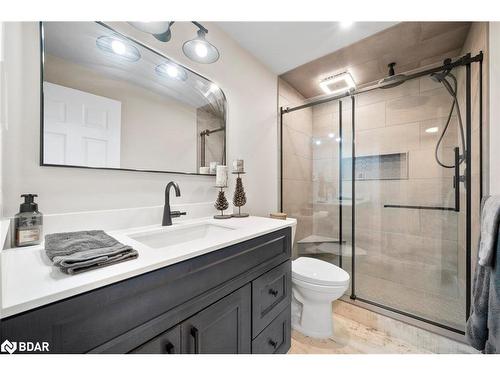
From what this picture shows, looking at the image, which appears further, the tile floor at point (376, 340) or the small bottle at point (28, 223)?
the tile floor at point (376, 340)

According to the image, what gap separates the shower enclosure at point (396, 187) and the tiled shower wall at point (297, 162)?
12 millimetres

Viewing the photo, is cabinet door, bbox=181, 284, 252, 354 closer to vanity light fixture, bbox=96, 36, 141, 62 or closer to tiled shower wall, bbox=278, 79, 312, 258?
vanity light fixture, bbox=96, 36, 141, 62

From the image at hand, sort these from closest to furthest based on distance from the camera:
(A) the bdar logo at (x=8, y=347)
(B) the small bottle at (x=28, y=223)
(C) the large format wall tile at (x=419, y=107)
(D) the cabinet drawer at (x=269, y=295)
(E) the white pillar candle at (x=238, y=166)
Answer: (A) the bdar logo at (x=8, y=347) < (B) the small bottle at (x=28, y=223) < (D) the cabinet drawer at (x=269, y=295) < (E) the white pillar candle at (x=238, y=166) < (C) the large format wall tile at (x=419, y=107)

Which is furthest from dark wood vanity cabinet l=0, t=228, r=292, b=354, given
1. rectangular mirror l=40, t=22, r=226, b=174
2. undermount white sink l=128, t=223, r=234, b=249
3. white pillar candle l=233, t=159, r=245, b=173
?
→ rectangular mirror l=40, t=22, r=226, b=174

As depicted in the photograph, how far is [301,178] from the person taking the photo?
2.46 m

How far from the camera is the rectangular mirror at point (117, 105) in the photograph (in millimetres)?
882

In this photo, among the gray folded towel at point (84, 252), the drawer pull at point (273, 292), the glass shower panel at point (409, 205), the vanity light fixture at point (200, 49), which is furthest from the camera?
the glass shower panel at point (409, 205)

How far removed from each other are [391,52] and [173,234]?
2320mm

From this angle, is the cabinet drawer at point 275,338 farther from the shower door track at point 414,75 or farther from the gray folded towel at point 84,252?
the shower door track at point 414,75

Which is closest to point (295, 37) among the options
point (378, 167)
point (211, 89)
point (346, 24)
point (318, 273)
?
point (346, 24)

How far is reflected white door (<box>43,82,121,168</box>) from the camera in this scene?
34.2 inches

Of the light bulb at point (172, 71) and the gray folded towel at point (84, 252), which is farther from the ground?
the light bulb at point (172, 71)

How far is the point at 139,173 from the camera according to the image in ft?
3.73

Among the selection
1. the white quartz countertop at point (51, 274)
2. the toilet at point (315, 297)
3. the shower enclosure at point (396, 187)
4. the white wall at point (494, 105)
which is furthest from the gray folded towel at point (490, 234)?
the white quartz countertop at point (51, 274)
